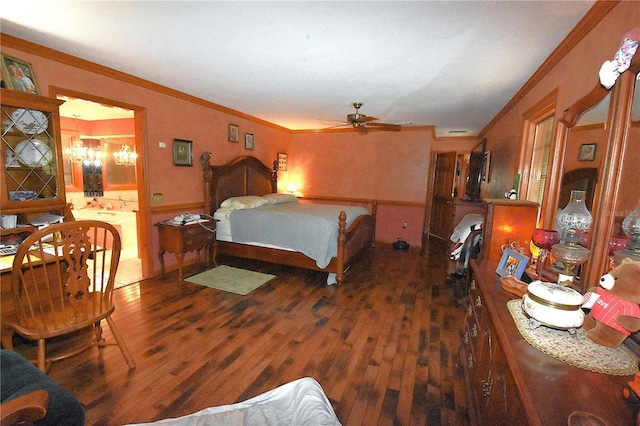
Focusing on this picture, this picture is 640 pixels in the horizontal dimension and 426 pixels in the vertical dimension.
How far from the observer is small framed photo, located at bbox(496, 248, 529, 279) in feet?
5.06

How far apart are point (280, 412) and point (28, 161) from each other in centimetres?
272

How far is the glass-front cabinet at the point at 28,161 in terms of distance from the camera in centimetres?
210

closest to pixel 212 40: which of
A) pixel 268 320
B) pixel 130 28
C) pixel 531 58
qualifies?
pixel 130 28

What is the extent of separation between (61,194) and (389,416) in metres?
3.08

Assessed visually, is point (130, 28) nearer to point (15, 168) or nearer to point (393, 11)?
point (15, 168)

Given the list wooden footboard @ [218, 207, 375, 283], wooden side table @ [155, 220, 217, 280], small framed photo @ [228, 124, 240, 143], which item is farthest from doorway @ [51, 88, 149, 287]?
wooden footboard @ [218, 207, 375, 283]

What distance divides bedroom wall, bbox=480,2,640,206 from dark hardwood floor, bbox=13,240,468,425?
1.65m

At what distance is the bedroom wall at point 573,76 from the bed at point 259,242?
198 centimetres

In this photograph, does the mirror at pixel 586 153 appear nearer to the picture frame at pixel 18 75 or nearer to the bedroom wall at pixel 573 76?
the bedroom wall at pixel 573 76

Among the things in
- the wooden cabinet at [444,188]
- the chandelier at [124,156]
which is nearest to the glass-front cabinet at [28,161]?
the chandelier at [124,156]

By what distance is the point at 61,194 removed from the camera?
96.4 inches

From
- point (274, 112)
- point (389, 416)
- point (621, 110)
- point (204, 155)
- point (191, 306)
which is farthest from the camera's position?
point (274, 112)

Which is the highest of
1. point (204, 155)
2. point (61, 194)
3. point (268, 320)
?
point (204, 155)

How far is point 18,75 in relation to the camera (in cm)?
223
